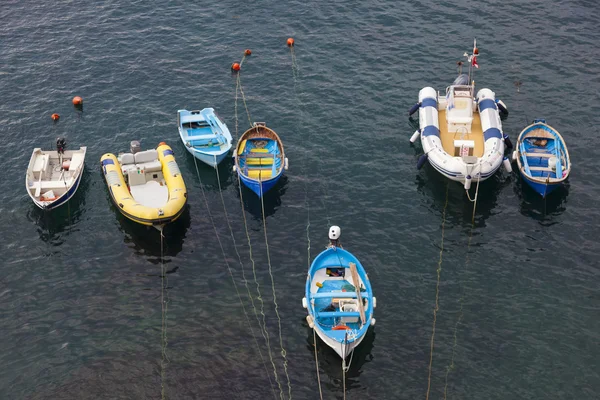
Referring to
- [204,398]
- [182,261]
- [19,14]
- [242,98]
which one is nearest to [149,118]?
[242,98]

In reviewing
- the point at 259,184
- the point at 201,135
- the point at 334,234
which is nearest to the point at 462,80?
the point at 259,184

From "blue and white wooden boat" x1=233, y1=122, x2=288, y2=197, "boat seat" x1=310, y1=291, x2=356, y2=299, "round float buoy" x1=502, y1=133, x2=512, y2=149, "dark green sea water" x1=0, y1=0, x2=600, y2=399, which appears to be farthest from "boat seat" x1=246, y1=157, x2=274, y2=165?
"round float buoy" x1=502, y1=133, x2=512, y2=149

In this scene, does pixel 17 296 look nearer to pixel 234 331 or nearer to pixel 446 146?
pixel 234 331

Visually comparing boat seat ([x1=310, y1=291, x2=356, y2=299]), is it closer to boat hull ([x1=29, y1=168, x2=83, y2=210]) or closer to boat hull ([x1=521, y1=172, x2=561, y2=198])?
boat hull ([x1=521, y1=172, x2=561, y2=198])

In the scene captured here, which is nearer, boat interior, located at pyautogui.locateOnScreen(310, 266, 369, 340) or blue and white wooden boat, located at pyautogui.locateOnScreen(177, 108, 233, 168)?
boat interior, located at pyautogui.locateOnScreen(310, 266, 369, 340)

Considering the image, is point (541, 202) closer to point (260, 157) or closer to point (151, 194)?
point (260, 157)

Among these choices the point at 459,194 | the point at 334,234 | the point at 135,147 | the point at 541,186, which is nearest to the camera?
the point at 334,234
